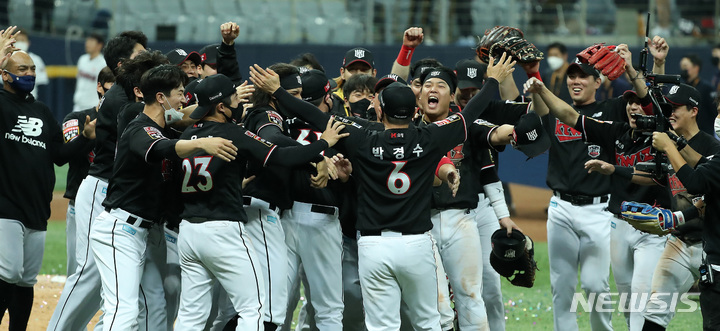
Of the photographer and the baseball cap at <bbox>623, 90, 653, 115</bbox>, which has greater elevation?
the baseball cap at <bbox>623, 90, 653, 115</bbox>

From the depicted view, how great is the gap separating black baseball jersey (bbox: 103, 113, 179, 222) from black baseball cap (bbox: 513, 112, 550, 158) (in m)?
2.13

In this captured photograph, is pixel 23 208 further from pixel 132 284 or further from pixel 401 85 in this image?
pixel 401 85

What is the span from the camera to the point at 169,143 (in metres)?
4.70


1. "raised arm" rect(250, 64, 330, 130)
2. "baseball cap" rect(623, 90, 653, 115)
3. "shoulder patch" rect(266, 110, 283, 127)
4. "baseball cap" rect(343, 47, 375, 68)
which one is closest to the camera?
"raised arm" rect(250, 64, 330, 130)

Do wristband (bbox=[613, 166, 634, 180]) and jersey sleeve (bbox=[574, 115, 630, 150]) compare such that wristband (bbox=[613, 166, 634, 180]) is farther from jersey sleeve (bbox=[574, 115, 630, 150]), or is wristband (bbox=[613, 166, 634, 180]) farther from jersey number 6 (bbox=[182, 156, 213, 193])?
jersey number 6 (bbox=[182, 156, 213, 193])

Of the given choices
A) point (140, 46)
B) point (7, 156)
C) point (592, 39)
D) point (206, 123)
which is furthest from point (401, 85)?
point (592, 39)

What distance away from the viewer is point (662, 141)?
4.75 metres

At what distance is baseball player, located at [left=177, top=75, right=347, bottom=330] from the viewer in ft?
15.8

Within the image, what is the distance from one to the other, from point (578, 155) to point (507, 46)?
1.30 m

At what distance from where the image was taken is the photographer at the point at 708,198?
468 cm

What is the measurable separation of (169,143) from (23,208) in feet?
5.51

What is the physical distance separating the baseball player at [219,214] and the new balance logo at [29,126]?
1565 mm

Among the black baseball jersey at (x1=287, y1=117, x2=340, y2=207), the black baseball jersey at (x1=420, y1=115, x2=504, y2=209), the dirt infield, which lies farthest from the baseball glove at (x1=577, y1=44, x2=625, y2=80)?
the dirt infield

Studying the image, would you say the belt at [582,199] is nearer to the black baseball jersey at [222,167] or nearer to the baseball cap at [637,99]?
the baseball cap at [637,99]
